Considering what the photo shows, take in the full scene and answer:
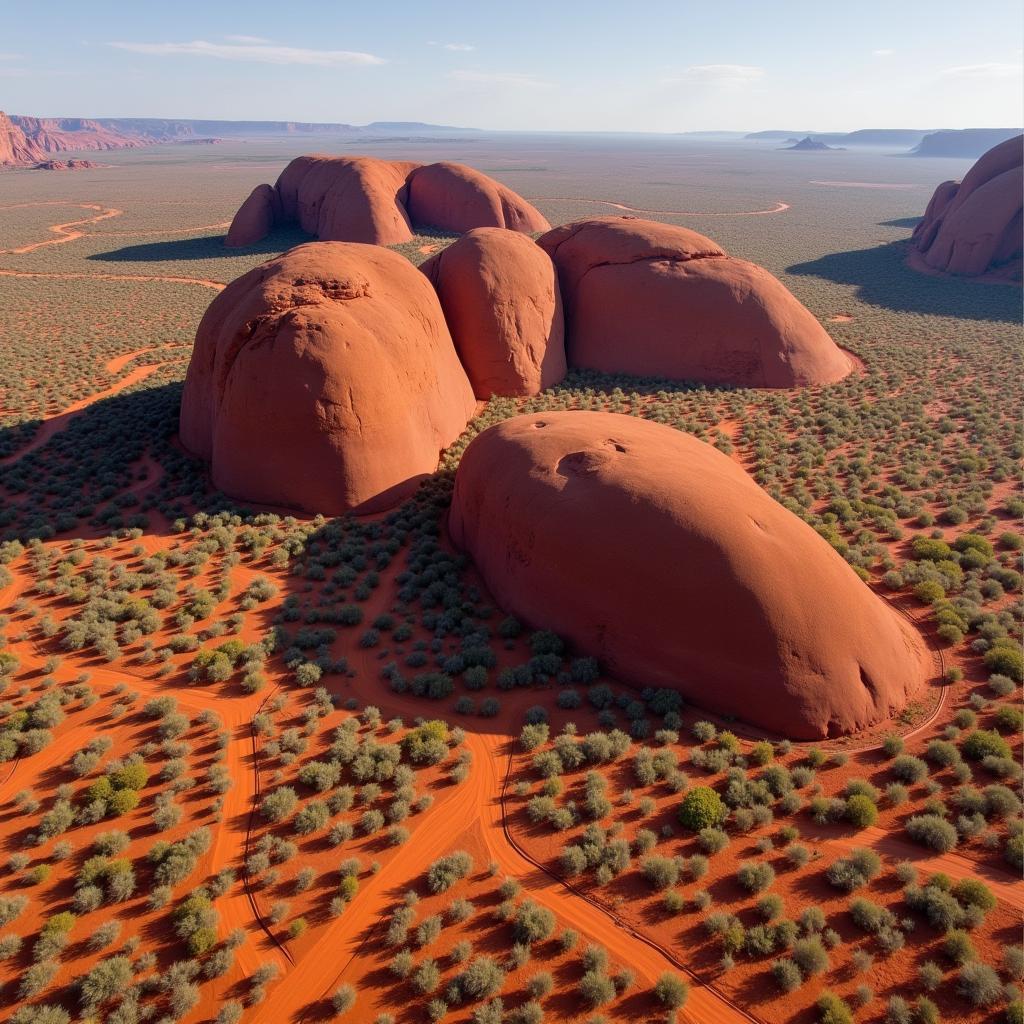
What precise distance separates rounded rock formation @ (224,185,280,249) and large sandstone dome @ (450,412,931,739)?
68216 mm

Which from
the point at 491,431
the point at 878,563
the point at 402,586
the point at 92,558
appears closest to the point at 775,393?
the point at 878,563

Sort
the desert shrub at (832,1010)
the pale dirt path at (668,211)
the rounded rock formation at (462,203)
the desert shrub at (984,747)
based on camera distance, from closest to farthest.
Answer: the desert shrub at (832,1010), the desert shrub at (984,747), the rounded rock formation at (462,203), the pale dirt path at (668,211)

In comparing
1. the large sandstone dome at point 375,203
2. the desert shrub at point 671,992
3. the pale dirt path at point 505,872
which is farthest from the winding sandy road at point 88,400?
the large sandstone dome at point 375,203

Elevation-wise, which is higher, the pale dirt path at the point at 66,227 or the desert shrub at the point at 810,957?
the pale dirt path at the point at 66,227

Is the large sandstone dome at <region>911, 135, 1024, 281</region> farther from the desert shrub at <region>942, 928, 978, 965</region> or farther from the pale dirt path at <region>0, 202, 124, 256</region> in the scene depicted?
the pale dirt path at <region>0, 202, 124, 256</region>

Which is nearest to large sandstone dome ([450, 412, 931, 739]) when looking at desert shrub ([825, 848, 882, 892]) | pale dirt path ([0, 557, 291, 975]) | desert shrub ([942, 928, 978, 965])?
desert shrub ([825, 848, 882, 892])

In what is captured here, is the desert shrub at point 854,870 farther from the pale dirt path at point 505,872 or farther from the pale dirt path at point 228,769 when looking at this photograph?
the pale dirt path at point 228,769

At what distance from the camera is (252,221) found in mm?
69062

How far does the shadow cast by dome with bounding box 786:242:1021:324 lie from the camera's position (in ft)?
152

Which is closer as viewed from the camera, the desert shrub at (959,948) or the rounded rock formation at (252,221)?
the desert shrub at (959,948)

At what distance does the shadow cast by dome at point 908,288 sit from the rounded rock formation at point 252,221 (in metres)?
58.4

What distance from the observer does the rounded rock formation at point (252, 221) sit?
6869cm

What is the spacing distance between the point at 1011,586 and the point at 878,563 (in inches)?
124

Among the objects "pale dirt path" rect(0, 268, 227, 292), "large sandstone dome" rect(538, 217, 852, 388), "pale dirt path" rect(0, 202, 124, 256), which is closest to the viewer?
"large sandstone dome" rect(538, 217, 852, 388)
